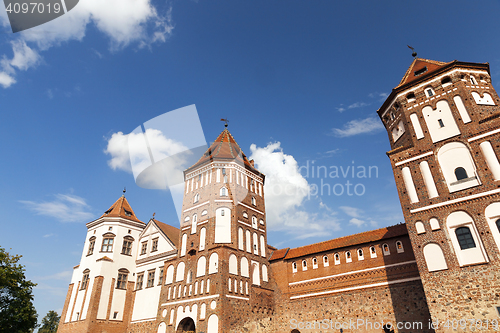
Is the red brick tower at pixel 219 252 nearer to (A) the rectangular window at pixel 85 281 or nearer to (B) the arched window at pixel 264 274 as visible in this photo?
(B) the arched window at pixel 264 274

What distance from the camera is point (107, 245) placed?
32844 millimetres

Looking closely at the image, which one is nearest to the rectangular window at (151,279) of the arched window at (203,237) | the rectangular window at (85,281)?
the rectangular window at (85,281)

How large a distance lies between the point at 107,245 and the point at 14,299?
342 inches

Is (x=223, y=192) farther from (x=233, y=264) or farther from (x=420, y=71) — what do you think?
(x=420, y=71)

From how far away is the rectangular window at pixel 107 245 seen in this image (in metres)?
32.5

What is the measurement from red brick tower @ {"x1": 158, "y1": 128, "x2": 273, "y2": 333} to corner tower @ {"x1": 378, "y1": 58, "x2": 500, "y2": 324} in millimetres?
14147

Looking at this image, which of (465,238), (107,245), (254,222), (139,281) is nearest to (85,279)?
(107,245)

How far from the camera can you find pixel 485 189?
17359 mm

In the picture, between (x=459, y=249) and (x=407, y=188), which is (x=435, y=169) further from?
(x=459, y=249)

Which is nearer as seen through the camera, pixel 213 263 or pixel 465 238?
pixel 465 238

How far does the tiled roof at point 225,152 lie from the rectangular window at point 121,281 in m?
13.0

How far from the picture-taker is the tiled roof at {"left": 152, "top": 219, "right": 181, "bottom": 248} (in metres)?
32.4

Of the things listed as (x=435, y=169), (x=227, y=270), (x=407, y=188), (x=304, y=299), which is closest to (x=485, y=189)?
(x=435, y=169)

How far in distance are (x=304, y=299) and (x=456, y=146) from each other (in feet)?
56.1
